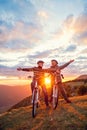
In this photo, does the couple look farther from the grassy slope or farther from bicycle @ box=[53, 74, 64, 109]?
the grassy slope

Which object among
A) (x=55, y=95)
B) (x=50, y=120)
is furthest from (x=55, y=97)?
(x=50, y=120)

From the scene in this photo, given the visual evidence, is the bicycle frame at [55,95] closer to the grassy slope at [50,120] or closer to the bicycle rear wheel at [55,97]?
the bicycle rear wheel at [55,97]

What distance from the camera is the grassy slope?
9405 mm

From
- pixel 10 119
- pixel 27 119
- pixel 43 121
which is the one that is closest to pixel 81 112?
pixel 43 121

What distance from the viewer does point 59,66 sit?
527 inches

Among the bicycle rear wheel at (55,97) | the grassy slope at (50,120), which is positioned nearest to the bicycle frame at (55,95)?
the bicycle rear wheel at (55,97)

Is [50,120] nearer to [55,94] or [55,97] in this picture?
[55,97]

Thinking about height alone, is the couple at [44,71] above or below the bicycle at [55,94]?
above

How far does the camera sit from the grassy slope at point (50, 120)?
9405 mm

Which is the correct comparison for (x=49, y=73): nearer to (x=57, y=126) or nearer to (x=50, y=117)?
(x=50, y=117)

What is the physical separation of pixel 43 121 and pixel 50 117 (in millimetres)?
495

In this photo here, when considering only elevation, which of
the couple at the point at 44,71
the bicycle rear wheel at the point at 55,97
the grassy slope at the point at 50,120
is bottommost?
the grassy slope at the point at 50,120

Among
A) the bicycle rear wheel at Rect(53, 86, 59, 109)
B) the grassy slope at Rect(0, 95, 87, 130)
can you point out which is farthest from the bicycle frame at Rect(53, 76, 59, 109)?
the grassy slope at Rect(0, 95, 87, 130)

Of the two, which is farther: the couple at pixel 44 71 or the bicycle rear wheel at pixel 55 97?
the couple at pixel 44 71
